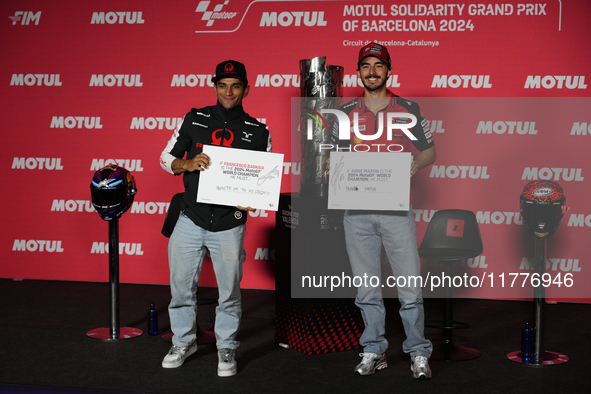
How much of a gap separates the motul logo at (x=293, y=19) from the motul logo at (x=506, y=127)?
1.57 metres

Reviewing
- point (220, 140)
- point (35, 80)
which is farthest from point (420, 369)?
point (35, 80)

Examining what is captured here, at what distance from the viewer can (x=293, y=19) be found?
15.1ft

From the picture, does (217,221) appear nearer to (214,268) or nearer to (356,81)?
(214,268)

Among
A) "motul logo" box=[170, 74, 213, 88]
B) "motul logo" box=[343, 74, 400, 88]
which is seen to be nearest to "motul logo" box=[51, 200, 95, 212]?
"motul logo" box=[170, 74, 213, 88]

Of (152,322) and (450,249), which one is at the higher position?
(450,249)

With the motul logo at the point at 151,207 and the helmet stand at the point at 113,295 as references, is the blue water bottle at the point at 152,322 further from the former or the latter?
the motul logo at the point at 151,207

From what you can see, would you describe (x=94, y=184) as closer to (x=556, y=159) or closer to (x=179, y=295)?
(x=179, y=295)

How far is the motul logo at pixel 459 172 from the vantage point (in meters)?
4.41

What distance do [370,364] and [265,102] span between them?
2.60 m

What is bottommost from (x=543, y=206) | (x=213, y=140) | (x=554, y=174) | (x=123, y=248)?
(x=123, y=248)

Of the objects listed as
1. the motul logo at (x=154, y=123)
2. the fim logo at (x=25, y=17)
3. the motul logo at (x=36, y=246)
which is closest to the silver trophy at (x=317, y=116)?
the motul logo at (x=154, y=123)

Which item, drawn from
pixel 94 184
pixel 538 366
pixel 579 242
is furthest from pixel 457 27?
pixel 94 184

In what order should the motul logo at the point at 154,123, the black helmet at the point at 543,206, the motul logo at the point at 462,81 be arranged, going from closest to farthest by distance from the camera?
the black helmet at the point at 543,206 < the motul logo at the point at 462,81 < the motul logo at the point at 154,123

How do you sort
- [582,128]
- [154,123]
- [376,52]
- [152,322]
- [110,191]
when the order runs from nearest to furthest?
[376,52], [110,191], [152,322], [582,128], [154,123]
